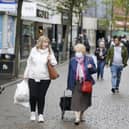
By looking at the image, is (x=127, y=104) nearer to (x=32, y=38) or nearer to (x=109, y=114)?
(x=109, y=114)

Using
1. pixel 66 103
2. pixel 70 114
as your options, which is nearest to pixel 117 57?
pixel 70 114

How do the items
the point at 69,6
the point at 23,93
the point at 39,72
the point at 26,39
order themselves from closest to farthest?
1. the point at 39,72
2. the point at 23,93
3. the point at 69,6
4. the point at 26,39

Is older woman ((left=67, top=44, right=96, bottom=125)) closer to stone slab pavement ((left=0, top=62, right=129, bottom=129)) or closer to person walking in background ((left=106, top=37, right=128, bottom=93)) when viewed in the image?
stone slab pavement ((left=0, top=62, right=129, bottom=129))

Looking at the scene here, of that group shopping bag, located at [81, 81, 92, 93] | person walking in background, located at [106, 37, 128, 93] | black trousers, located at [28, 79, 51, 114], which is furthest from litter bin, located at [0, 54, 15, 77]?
shopping bag, located at [81, 81, 92, 93]

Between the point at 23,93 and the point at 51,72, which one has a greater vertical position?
the point at 51,72

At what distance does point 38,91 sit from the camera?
11695mm

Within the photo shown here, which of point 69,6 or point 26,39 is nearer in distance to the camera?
point 69,6

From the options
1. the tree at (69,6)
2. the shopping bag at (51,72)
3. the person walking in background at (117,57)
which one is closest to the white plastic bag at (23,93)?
the shopping bag at (51,72)

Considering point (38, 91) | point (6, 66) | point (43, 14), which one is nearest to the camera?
point (38, 91)

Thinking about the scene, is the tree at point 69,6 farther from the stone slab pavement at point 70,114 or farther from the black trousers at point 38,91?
the black trousers at point 38,91

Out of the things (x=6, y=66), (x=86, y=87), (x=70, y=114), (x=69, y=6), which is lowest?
(x=70, y=114)

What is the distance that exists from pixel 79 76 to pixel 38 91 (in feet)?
2.81

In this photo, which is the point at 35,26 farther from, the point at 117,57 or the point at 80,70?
the point at 80,70

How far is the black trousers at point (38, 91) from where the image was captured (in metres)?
11.6
